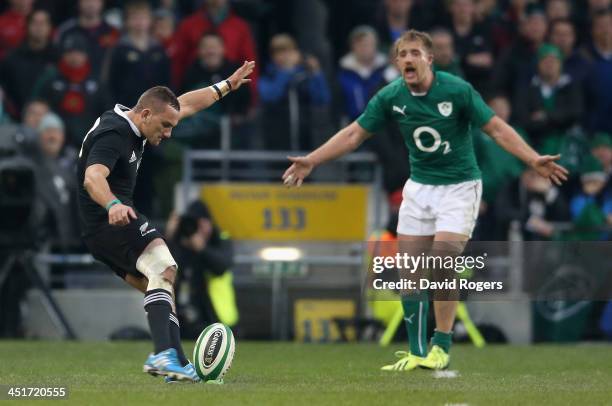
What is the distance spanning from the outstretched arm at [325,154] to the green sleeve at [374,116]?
5 centimetres

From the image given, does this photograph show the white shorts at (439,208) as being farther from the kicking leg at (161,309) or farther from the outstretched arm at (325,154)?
the kicking leg at (161,309)

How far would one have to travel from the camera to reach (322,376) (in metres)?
11.6

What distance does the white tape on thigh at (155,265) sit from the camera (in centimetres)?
1035

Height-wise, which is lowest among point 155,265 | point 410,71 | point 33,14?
point 155,265

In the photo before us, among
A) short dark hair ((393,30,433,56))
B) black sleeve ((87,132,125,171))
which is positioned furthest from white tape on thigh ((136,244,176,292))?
short dark hair ((393,30,433,56))

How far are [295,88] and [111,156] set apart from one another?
825 centimetres

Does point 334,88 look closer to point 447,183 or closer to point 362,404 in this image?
point 447,183

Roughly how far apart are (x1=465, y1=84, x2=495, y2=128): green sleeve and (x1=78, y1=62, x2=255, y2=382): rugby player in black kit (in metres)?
2.39

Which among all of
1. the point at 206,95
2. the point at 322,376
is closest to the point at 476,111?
the point at 206,95

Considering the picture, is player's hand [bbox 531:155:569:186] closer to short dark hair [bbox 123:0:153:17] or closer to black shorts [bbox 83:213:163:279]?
black shorts [bbox 83:213:163:279]

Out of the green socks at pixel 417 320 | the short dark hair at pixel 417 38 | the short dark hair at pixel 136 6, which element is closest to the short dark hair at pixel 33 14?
the short dark hair at pixel 136 6

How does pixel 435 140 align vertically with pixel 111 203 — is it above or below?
above

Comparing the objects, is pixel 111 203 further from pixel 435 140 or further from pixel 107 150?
pixel 435 140

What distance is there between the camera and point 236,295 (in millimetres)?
17625
